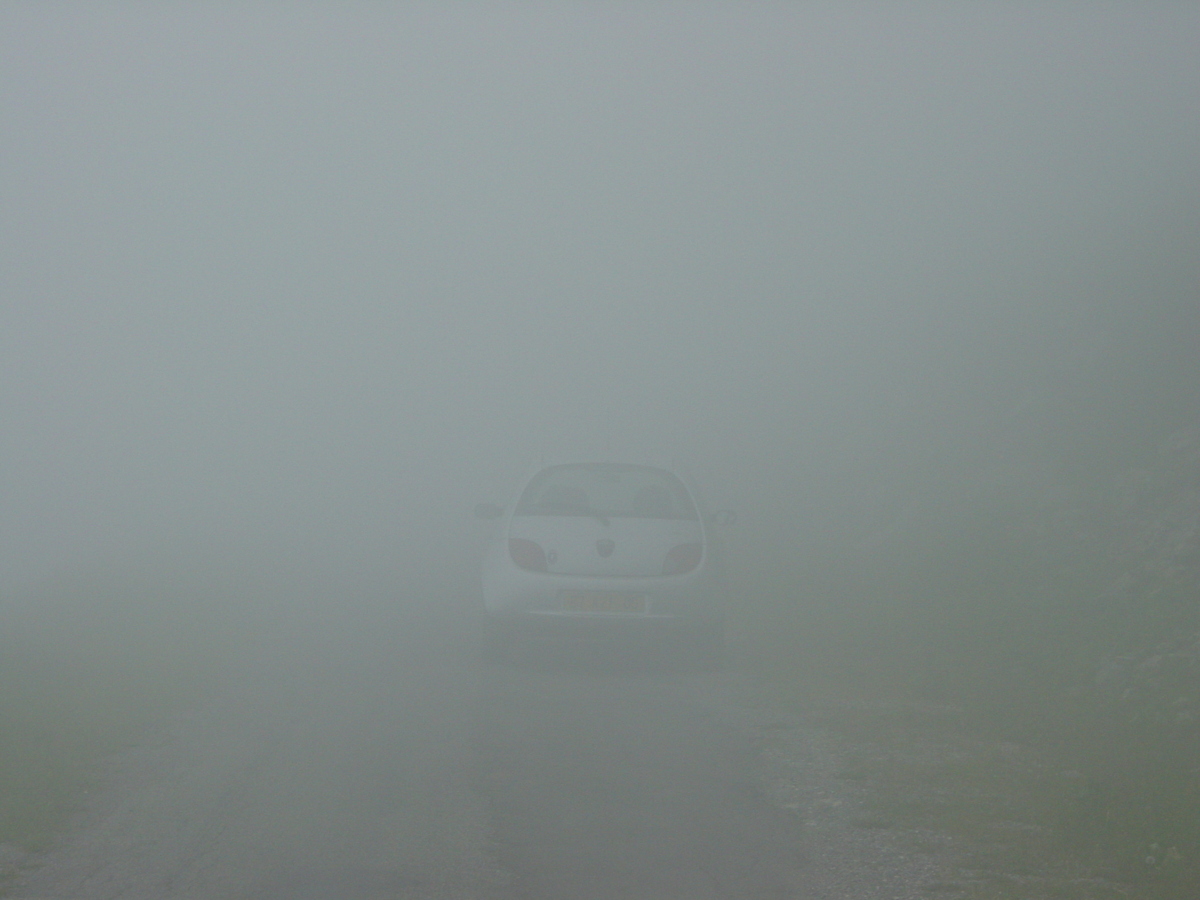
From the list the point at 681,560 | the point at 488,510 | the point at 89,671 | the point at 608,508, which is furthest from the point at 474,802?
the point at 89,671

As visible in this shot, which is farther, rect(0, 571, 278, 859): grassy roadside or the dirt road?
rect(0, 571, 278, 859): grassy roadside

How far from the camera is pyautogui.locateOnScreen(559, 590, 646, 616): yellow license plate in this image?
1053 centimetres

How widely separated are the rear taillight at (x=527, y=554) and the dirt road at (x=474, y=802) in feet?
2.99

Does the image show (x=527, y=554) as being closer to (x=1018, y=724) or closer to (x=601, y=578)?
(x=601, y=578)

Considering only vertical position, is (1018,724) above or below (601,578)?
below

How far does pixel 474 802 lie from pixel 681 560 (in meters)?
4.31

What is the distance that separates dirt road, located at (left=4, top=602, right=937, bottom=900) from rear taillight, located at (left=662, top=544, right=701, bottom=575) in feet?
3.00

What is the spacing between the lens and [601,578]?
10578 millimetres

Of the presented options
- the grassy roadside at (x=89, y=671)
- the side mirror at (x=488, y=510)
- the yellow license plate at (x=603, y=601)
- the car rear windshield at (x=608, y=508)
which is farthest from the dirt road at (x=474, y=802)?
the side mirror at (x=488, y=510)

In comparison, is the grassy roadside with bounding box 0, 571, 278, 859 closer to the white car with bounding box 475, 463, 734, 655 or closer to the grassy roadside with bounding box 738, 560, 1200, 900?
the white car with bounding box 475, 463, 734, 655

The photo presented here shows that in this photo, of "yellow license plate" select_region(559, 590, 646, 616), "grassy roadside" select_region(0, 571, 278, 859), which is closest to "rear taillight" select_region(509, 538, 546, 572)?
"yellow license plate" select_region(559, 590, 646, 616)

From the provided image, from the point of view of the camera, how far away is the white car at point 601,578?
1055 centimetres

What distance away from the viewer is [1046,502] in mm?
14469

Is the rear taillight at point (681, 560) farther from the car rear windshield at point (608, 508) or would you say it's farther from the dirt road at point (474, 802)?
the dirt road at point (474, 802)
